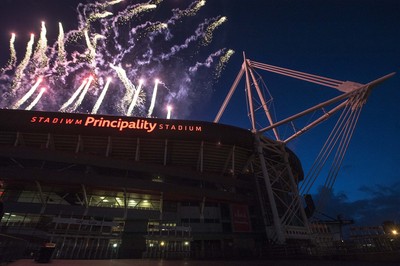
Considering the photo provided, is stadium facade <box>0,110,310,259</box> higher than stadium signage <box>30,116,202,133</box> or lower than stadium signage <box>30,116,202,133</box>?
lower

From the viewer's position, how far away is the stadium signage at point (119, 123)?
101 ft

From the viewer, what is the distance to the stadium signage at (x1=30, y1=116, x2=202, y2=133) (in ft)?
101

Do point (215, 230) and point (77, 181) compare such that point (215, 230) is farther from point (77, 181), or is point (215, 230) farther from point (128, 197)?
point (77, 181)

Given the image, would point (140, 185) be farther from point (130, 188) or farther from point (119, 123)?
point (119, 123)

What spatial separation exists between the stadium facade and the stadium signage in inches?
5.4

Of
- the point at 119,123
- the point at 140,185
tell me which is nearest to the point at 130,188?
the point at 140,185

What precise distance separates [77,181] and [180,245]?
50.4 feet

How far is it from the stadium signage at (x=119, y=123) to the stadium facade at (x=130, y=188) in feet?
0.45

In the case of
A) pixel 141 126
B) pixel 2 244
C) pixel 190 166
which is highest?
pixel 141 126

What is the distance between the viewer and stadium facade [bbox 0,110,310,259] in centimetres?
2755

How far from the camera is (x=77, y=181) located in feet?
92.0

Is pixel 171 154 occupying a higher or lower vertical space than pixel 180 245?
higher

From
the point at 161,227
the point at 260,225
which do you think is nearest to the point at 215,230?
the point at 260,225

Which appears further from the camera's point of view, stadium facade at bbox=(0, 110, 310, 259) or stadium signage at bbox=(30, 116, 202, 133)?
stadium signage at bbox=(30, 116, 202, 133)
